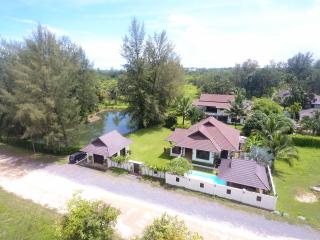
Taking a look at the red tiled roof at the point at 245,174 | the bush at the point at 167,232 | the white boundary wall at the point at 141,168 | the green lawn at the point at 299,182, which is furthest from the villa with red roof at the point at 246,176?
the bush at the point at 167,232

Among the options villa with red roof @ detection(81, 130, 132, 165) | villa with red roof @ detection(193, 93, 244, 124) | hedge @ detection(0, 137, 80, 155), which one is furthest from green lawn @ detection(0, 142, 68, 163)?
villa with red roof @ detection(193, 93, 244, 124)

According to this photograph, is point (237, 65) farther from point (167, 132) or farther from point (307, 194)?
point (307, 194)

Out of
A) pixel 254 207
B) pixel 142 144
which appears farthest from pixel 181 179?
pixel 142 144

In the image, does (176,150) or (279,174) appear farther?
(176,150)

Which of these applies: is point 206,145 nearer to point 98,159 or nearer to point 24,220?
point 98,159

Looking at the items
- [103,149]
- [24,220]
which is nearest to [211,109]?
[103,149]

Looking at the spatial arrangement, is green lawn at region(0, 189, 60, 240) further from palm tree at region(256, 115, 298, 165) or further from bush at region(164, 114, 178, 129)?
bush at region(164, 114, 178, 129)

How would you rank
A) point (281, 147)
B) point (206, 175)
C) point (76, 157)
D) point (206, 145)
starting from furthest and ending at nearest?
point (76, 157), point (206, 145), point (281, 147), point (206, 175)

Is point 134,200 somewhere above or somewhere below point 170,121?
below
